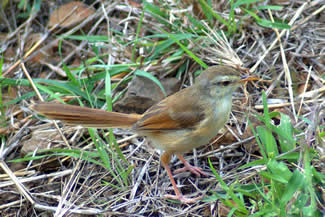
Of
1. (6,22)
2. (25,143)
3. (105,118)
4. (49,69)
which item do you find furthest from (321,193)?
(6,22)

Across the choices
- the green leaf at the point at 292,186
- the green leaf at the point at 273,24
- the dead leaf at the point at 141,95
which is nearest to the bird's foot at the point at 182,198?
the green leaf at the point at 292,186

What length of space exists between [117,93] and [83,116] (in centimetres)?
120

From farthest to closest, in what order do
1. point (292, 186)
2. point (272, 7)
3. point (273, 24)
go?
point (272, 7) < point (273, 24) < point (292, 186)

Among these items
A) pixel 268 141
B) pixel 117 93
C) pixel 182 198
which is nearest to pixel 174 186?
pixel 182 198

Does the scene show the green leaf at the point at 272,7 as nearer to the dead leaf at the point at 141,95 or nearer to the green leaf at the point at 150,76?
the dead leaf at the point at 141,95

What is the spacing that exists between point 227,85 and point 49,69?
2968 mm

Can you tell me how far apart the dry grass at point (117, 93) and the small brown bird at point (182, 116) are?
340 millimetres

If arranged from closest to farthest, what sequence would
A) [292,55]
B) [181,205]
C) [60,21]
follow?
1. [181,205]
2. [292,55]
3. [60,21]

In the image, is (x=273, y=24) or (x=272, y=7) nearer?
(x=273, y=24)

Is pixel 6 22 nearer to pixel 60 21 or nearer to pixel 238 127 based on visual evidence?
pixel 60 21

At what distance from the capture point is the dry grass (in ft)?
13.4

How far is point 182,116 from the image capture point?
414cm

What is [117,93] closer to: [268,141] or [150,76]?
[150,76]

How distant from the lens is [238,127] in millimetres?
4551
